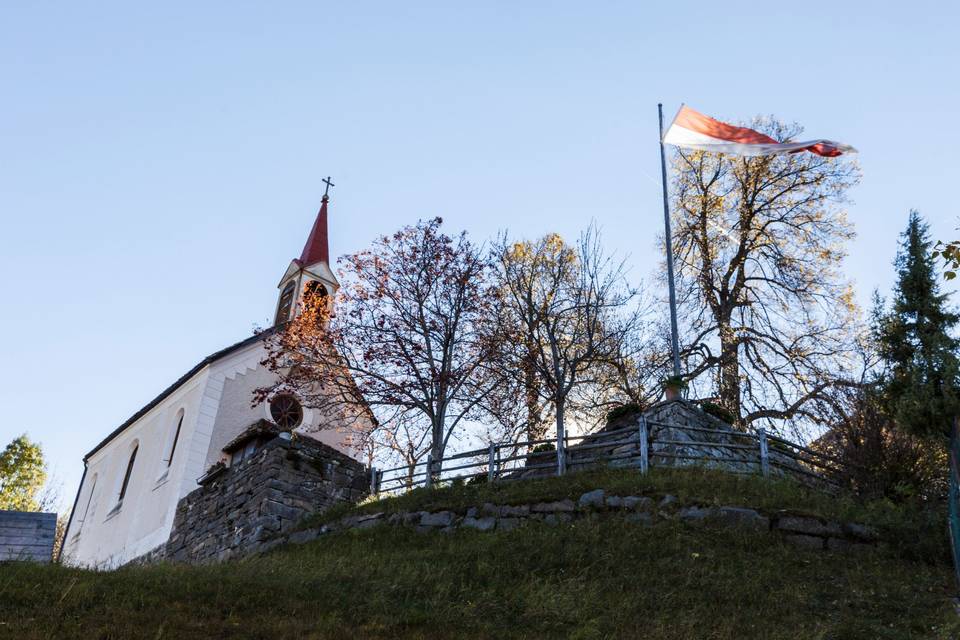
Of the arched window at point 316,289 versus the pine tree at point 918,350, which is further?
the arched window at point 316,289

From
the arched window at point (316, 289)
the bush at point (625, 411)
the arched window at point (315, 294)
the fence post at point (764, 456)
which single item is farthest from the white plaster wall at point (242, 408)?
the fence post at point (764, 456)

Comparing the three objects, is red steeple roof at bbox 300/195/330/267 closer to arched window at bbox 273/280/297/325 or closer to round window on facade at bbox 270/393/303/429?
arched window at bbox 273/280/297/325

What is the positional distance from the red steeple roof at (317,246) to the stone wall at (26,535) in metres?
15.5

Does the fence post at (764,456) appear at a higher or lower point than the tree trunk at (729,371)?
lower

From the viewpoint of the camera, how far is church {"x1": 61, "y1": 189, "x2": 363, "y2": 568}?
22828 mm

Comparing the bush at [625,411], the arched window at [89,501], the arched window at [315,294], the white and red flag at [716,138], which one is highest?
the white and red flag at [716,138]

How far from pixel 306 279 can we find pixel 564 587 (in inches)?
796

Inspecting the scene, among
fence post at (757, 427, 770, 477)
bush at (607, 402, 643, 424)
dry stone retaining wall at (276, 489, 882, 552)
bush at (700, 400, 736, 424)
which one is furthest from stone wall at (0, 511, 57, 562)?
bush at (700, 400, 736, 424)

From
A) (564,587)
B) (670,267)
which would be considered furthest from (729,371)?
(564,587)

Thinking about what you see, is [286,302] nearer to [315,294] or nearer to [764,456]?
[315,294]

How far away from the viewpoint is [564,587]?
11.5 m

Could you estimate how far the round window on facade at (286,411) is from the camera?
2484 cm

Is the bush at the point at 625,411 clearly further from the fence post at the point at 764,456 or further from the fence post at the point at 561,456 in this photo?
the fence post at the point at 764,456

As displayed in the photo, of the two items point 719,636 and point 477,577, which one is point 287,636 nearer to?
point 477,577
